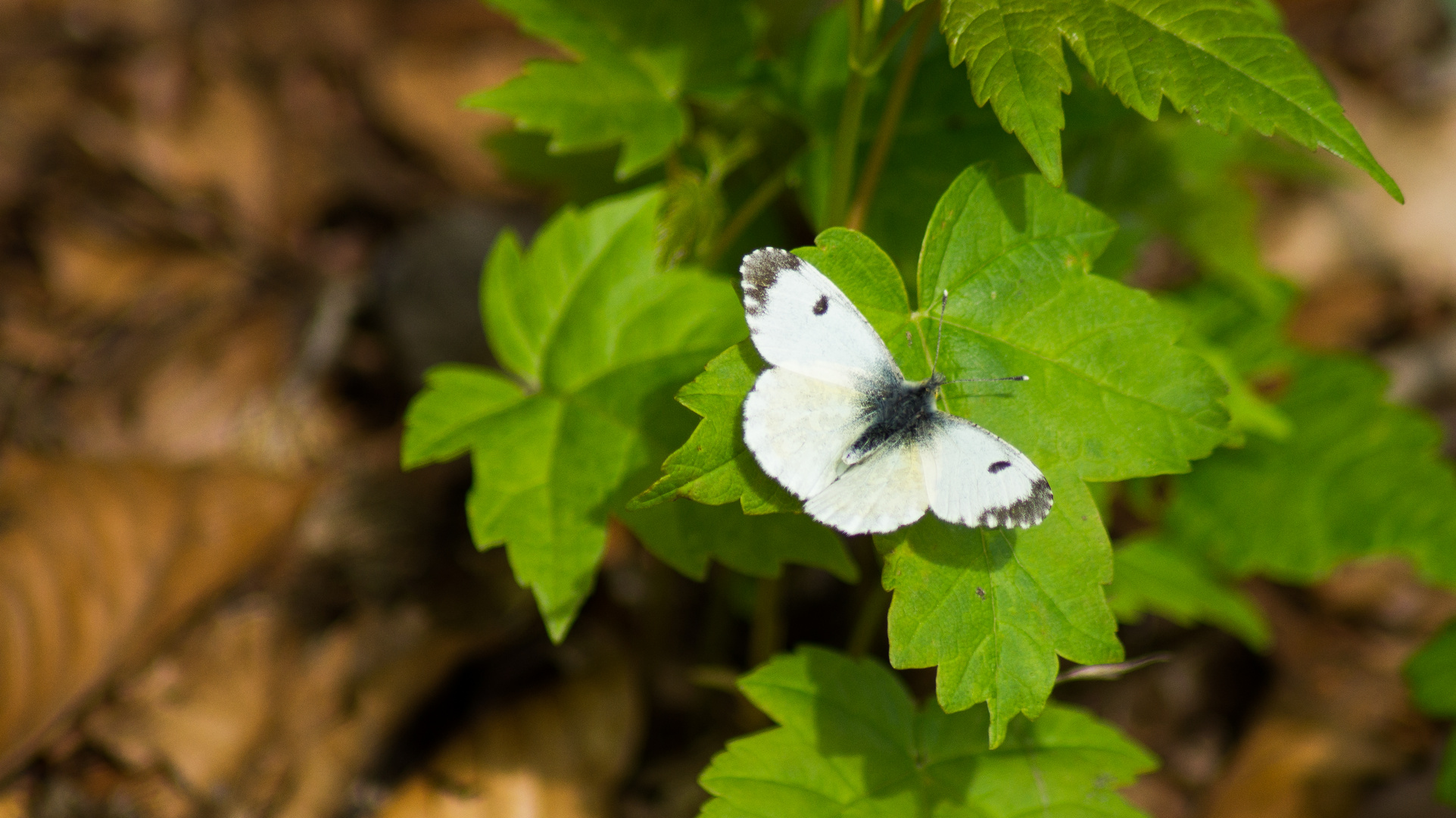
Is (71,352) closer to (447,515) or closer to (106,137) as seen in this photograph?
(106,137)

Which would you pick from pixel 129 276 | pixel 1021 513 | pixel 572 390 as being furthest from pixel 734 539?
pixel 129 276

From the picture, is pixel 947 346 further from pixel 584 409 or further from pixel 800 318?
pixel 584 409

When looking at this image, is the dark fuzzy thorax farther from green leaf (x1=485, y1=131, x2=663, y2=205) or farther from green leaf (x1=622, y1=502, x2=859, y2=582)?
green leaf (x1=485, y1=131, x2=663, y2=205)

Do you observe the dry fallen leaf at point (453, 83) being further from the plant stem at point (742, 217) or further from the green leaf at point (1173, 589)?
the green leaf at point (1173, 589)

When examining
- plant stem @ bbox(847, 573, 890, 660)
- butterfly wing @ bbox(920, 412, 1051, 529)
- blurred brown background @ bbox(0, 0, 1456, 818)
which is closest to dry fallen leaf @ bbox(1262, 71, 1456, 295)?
blurred brown background @ bbox(0, 0, 1456, 818)

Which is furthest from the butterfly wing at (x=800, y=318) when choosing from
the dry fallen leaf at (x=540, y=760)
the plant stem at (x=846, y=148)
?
the dry fallen leaf at (x=540, y=760)

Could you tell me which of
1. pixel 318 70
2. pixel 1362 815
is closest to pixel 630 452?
pixel 1362 815
